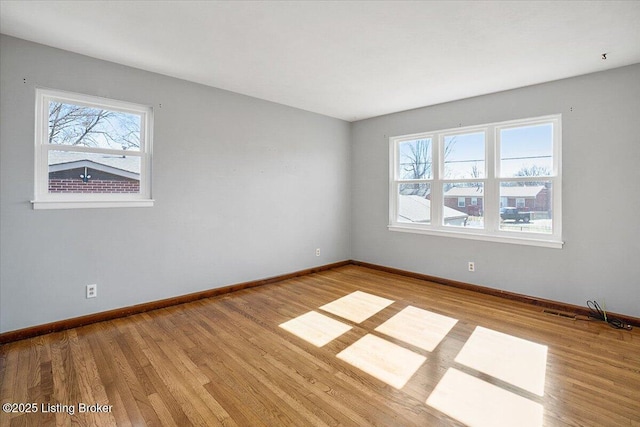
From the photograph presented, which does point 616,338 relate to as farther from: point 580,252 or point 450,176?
point 450,176

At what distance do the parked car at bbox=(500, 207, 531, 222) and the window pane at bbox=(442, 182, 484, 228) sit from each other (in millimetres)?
274

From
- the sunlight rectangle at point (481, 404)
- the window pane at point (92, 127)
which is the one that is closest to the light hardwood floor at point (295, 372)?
the sunlight rectangle at point (481, 404)

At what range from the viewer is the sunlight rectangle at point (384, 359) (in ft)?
7.20

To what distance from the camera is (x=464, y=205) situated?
4406 mm

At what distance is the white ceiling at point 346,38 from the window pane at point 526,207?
1.24 m

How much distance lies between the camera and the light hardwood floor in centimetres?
181

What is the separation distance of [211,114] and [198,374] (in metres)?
2.95

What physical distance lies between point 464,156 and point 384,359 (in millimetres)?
3206

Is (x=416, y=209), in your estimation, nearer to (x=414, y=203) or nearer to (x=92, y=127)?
(x=414, y=203)

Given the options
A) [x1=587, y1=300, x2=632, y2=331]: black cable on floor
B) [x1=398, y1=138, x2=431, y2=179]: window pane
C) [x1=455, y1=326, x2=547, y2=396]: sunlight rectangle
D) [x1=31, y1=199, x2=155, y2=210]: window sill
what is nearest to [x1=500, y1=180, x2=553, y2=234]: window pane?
[x1=587, y1=300, x2=632, y2=331]: black cable on floor

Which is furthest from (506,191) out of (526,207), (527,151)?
(527,151)

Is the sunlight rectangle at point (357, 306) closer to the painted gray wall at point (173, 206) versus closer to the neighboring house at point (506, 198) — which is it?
the painted gray wall at point (173, 206)

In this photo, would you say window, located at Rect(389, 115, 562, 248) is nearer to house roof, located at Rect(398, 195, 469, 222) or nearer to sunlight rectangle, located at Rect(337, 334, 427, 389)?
house roof, located at Rect(398, 195, 469, 222)

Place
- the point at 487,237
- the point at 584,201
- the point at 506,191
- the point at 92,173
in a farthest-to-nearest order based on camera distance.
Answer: the point at 487,237, the point at 506,191, the point at 584,201, the point at 92,173
